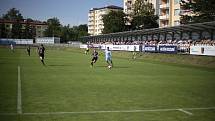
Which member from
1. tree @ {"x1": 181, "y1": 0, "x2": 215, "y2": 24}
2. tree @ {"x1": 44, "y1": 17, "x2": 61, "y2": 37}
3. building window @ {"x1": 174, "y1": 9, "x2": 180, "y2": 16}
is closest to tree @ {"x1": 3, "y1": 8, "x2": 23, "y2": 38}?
tree @ {"x1": 181, "y1": 0, "x2": 215, "y2": 24}

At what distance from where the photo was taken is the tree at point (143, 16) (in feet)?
331

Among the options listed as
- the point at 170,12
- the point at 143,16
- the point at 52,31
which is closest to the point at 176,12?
the point at 170,12

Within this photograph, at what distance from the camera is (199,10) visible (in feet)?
231

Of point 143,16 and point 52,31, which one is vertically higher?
point 143,16

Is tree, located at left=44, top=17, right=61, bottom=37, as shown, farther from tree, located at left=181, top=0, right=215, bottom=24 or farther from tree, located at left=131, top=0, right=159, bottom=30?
tree, located at left=181, top=0, right=215, bottom=24

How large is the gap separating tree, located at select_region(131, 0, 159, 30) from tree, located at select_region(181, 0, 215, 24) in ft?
86.6

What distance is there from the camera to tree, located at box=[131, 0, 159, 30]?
10094 centimetres

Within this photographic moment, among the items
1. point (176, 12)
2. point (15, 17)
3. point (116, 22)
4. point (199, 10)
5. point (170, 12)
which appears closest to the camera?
point (15, 17)

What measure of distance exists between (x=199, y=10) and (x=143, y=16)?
106 feet

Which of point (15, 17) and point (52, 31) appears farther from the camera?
point (52, 31)

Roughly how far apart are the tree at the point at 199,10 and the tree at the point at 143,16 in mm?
26398

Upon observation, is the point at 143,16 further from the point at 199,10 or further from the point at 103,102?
the point at 103,102

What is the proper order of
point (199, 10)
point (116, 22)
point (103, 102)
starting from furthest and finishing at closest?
1. point (116, 22)
2. point (199, 10)
3. point (103, 102)

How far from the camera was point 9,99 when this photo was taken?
13.1 meters
